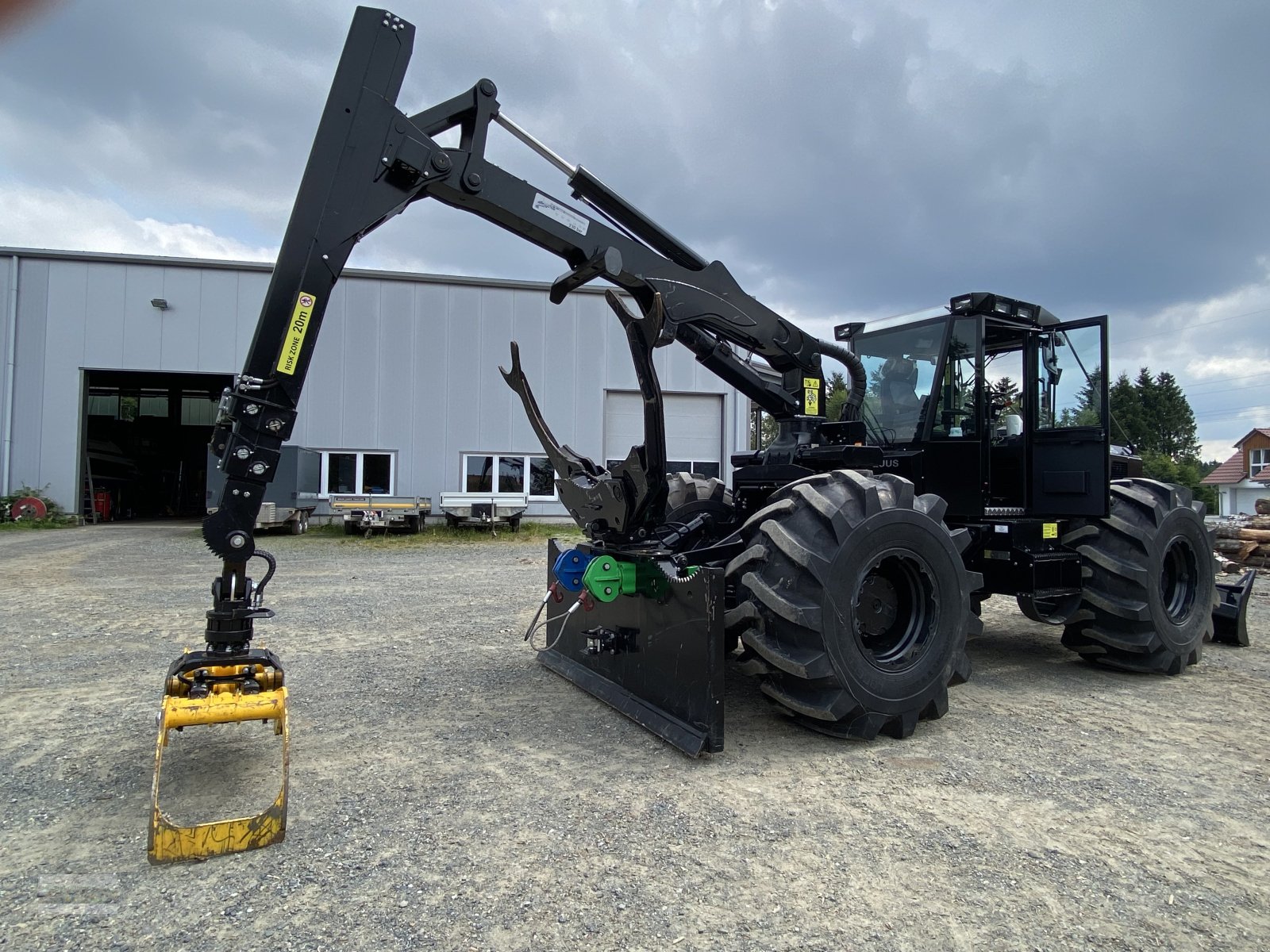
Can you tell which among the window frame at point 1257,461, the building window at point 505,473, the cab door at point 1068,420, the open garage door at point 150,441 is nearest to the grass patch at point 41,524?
the open garage door at point 150,441

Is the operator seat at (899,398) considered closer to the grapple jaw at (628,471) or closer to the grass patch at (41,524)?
the grapple jaw at (628,471)

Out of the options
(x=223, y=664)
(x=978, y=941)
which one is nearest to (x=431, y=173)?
(x=223, y=664)

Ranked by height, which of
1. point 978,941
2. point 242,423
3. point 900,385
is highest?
point 900,385

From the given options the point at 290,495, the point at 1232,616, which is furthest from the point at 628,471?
the point at 290,495

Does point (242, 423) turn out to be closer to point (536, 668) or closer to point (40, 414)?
point (536, 668)

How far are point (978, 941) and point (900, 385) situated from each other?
442 cm

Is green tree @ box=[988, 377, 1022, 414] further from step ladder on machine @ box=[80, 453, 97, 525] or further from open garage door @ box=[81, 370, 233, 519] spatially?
open garage door @ box=[81, 370, 233, 519]

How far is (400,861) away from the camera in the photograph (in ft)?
9.78

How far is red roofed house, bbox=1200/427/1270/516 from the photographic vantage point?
144 ft

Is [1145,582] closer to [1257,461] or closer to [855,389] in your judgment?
[855,389]

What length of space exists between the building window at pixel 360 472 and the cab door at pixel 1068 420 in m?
17.5

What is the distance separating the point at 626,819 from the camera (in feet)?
11.1

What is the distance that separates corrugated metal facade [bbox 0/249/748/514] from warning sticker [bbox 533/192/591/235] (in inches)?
661

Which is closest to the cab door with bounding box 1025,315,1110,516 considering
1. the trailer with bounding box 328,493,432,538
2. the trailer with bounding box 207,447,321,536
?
the trailer with bounding box 328,493,432,538
